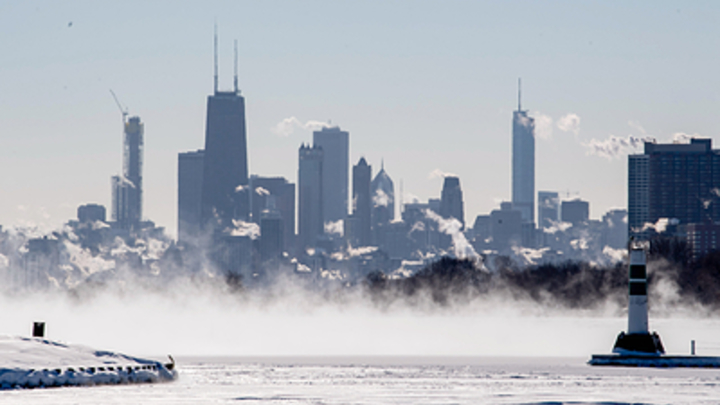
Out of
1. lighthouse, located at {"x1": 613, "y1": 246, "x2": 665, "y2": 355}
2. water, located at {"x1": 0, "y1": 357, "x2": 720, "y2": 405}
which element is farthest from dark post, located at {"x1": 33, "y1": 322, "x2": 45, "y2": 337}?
lighthouse, located at {"x1": 613, "y1": 246, "x2": 665, "y2": 355}

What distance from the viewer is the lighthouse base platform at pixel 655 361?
2125 inches

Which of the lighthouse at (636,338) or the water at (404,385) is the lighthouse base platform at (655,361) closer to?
the lighthouse at (636,338)

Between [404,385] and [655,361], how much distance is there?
1553 cm

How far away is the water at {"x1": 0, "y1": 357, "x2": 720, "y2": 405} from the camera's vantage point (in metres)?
37.3

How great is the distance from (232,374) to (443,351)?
24497 mm

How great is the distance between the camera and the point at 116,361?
1735 inches

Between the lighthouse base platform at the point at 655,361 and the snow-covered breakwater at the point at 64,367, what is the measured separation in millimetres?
18741

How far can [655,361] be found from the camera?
2144 inches

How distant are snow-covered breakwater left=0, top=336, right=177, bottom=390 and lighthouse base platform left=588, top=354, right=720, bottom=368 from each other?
18.7 metres

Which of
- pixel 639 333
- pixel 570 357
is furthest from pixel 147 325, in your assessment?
pixel 639 333

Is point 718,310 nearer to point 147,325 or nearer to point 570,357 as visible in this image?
point 147,325

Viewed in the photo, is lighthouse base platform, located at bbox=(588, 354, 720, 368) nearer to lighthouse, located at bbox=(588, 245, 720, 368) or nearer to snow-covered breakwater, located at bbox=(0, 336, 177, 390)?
lighthouse, located at bbox=(588, 245, 720, 368)

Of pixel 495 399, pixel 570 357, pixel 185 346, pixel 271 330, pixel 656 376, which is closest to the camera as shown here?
pixel 495 399

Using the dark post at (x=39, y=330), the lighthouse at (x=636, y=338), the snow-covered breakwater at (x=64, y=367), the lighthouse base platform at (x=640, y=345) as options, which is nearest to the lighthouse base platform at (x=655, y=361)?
the lighthouse at (x=636, y=338)
